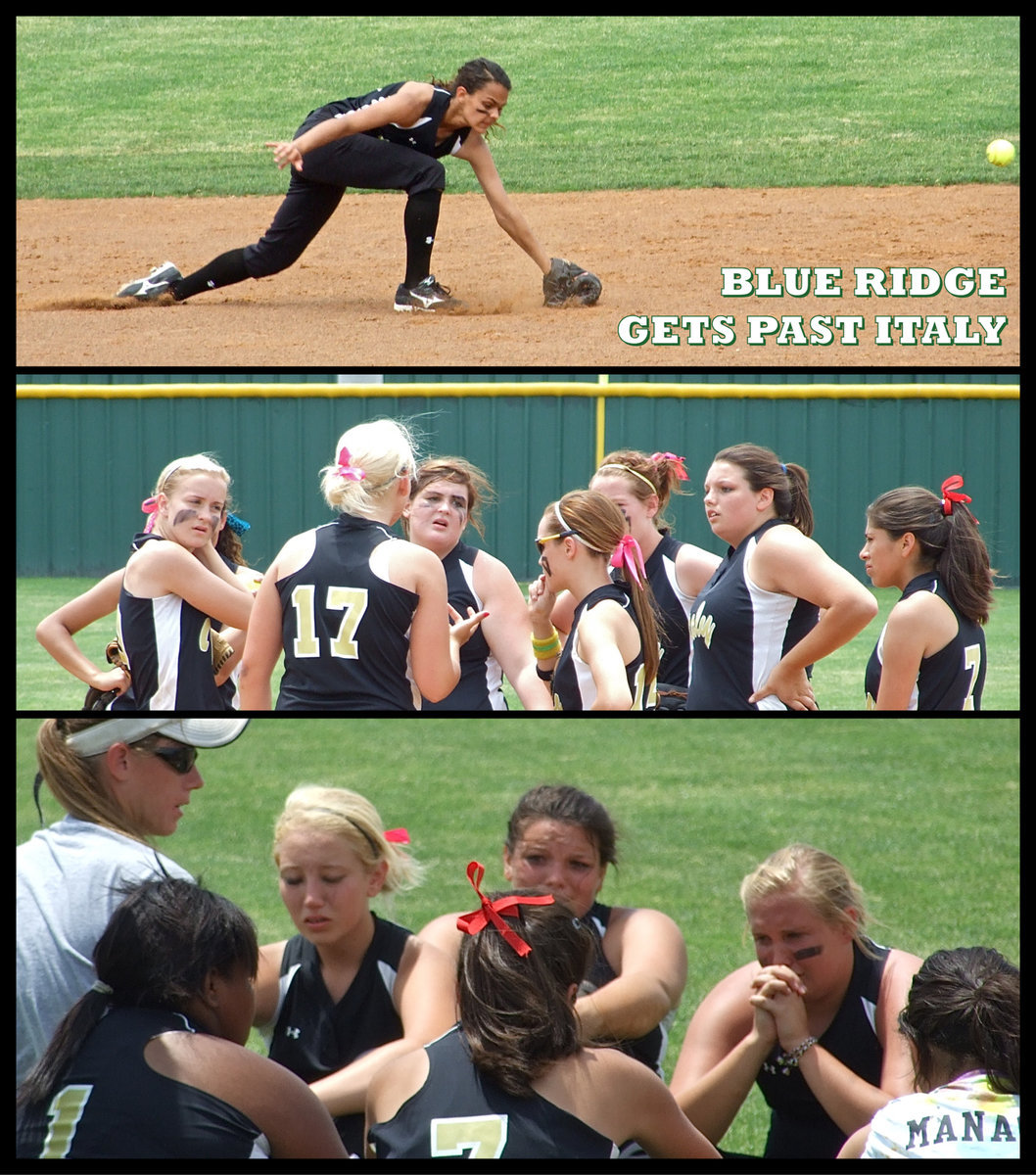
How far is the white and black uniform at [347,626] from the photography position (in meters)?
3.08

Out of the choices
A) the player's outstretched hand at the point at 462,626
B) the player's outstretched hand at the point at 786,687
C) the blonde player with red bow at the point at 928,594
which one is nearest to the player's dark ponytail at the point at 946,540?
the blonde player with red bow at the point at 928,594

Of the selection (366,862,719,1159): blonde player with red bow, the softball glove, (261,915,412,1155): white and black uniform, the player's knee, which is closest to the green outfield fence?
the softball glove

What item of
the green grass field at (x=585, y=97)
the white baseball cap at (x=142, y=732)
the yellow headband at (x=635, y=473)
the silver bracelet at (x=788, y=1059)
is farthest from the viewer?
the green grass field at (x=585, y=97)

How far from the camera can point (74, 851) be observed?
2.40 m

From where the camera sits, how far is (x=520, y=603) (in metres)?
4.09

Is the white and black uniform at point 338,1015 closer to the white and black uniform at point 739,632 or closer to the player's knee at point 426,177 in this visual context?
the white and black uniform at point 739,632

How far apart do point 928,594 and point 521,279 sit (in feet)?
17.9

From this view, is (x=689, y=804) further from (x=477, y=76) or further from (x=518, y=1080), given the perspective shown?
(x=518, y=1080)

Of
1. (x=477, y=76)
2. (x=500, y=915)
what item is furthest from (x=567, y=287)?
(x=500, y=915)

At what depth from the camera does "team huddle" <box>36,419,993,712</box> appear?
10.3 feet

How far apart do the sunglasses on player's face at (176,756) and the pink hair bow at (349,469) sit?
858mm

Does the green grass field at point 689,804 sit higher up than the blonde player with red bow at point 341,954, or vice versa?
the blonde player with red bow at point 341,954

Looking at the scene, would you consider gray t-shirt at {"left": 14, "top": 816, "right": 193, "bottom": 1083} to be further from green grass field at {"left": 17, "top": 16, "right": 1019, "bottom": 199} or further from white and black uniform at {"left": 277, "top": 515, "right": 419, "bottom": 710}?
green grass field at {"left": 17, "top": 16, "right": 1019, "bottom": 199}

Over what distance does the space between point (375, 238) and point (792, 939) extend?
8120mm
